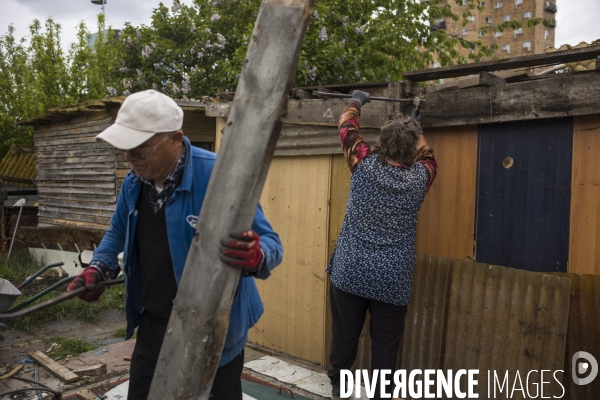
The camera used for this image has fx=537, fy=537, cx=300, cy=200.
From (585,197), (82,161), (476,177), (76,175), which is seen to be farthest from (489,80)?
(76,175)

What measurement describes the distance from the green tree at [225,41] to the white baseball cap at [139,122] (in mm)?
10163

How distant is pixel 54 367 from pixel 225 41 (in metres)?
9.65

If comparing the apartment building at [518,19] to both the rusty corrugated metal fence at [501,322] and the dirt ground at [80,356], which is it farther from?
the rusty corrugated metal fence at [501,322]

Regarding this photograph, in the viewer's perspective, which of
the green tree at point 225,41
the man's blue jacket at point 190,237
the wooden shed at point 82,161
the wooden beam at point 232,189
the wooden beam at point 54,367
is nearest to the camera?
the wooden beam at point 232,189

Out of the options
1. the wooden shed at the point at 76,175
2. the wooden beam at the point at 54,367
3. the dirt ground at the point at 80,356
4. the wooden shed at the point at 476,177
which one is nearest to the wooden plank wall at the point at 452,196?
the wooden shed at the point at 476,177

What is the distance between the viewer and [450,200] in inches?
176

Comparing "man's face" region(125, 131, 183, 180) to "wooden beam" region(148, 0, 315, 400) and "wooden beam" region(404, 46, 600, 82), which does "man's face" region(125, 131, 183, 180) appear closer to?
"wooden beam" region(148, 0, 315, 400)

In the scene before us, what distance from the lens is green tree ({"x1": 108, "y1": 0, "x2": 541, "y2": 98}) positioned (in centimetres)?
1303

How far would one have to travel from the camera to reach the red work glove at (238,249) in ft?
6.04

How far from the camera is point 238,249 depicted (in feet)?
6.06

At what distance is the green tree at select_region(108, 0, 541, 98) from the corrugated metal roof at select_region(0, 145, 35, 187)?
10.4ft

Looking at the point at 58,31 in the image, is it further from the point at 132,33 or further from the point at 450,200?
the point at 450,200

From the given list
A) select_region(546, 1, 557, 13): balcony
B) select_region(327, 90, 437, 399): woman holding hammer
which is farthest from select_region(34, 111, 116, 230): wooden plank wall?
select_region(546, 1, 557, 13): balcony

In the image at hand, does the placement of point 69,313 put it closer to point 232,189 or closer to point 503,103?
point 503,103
